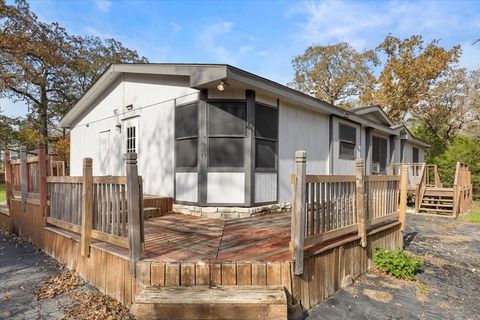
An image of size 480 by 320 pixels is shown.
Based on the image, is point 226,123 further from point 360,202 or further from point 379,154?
point 379,154

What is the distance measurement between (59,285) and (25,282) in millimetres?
608

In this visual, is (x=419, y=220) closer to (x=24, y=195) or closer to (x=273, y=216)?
(x=273, y=216)

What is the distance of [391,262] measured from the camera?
4.52 metres

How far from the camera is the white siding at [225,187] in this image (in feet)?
19.0

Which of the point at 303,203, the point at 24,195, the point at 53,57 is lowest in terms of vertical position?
the point at 24,195

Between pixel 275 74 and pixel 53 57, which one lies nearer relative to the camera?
pixel 53 57

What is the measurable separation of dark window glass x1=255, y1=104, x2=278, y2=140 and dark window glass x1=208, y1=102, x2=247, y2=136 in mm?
319

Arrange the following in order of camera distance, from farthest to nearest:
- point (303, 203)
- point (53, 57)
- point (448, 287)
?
point (53, 57), point (448, 287), point (303, 203)

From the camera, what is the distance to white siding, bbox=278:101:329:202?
260 inches

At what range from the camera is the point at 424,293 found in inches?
153

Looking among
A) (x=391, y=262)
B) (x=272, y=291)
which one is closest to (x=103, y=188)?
(x=272, y=291)

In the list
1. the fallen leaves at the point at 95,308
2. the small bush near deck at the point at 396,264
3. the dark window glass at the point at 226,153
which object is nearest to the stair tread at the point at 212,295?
the fallen leaves at the point at 95,308

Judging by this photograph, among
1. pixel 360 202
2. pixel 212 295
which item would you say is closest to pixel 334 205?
pixel 360 202

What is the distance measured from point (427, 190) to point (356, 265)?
920 cm
